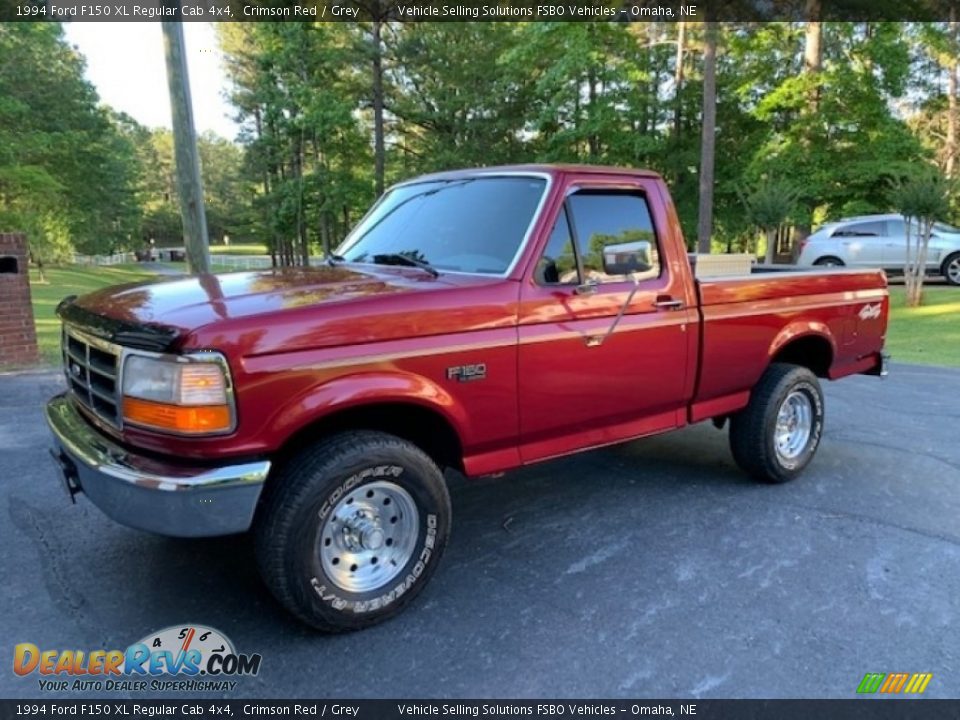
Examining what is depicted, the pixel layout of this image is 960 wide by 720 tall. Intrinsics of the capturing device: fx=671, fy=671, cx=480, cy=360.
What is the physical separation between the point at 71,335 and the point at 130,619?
1.37 metres

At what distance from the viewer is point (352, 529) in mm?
2922

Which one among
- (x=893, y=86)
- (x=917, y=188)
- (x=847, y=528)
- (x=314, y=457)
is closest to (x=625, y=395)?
(x=847, y=528)

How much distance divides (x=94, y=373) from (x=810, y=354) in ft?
15.6

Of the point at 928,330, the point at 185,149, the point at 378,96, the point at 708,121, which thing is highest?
the point at 378,96

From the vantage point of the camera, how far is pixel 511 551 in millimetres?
3672

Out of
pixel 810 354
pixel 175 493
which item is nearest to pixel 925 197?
pixel 810 354

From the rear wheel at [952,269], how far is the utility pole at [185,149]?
18.4 m

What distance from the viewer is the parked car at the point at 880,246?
57.0 feet

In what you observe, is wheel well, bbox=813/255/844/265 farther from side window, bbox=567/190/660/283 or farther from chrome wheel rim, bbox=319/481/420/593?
chrome wheel rim, bbox=319/481/420/593

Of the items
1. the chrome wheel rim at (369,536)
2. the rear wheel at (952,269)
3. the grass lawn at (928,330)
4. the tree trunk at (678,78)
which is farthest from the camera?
the tree trunk at (678,78)

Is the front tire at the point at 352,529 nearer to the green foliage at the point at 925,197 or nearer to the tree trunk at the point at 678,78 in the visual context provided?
the green foliage at the point at 925,197

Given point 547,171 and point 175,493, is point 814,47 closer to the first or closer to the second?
point 547,171

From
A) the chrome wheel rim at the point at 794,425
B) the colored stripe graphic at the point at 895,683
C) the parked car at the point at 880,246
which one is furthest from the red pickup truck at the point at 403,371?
the parked car at the point at 880,246

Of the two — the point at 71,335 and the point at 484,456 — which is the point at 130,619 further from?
the point at 484,456
